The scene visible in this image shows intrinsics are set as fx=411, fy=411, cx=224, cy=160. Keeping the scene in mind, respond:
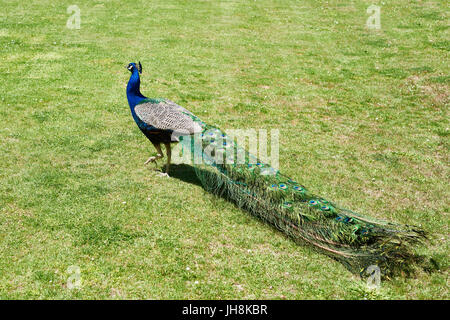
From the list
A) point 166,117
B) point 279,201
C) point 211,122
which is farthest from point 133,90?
point 279,201

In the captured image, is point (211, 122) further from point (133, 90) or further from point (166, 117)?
point (166, 117)

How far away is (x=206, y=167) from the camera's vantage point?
24.3 ft

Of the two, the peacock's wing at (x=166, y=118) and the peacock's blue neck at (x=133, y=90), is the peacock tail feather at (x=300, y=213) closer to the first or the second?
the peacock's wing at (x=166, y=118)

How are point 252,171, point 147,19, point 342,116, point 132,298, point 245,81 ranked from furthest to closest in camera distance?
point 147,19
point 245,81
point 342,116
point 252,171
point 132,298

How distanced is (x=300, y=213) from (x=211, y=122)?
497 cm

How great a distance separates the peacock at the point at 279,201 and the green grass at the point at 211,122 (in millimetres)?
304

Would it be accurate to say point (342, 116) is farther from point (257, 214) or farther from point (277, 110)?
point (257, 214)

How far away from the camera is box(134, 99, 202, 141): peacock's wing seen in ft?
24.5

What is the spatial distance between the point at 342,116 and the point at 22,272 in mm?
8755

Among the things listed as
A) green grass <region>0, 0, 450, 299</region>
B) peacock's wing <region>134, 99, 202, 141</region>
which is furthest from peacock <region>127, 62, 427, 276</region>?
green grass <region>0, 0, 450, 299</region>

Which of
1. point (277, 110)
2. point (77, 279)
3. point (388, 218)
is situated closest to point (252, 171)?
point (388, 218)

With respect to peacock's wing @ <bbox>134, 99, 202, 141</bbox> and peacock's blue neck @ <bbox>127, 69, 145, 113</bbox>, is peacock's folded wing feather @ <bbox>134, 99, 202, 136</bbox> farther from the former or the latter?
peacock's blue neck @ <bbox>127, 69, 145, 113</bbox>

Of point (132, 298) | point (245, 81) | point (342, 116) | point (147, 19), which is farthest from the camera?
point (147, 19)

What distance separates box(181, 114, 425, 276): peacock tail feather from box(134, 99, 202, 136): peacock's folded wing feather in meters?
0.17
